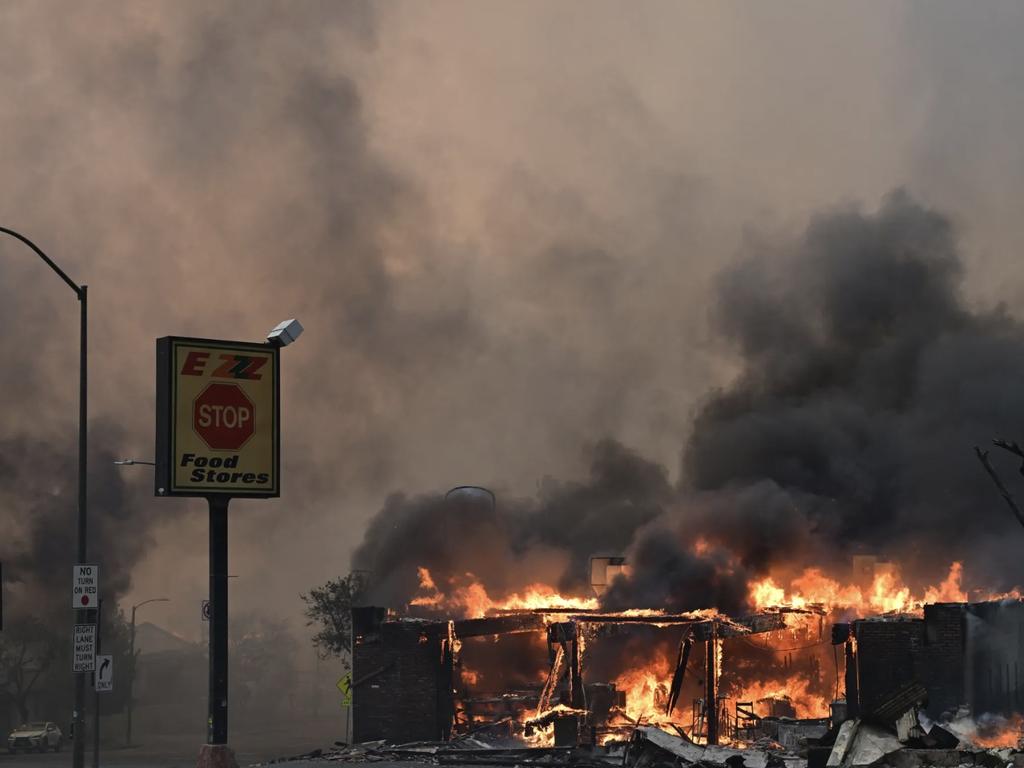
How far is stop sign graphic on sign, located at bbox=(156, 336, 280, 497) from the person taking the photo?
2094 centimetres

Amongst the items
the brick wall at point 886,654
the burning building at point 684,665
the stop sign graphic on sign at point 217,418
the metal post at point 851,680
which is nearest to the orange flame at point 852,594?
the burning building at point 684,665

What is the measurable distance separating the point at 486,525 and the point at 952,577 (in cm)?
1785

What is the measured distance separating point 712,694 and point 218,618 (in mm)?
18987

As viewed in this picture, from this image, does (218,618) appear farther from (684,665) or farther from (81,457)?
(684,665)

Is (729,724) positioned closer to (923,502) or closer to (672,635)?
(672,635)

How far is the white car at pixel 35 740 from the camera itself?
59.8m

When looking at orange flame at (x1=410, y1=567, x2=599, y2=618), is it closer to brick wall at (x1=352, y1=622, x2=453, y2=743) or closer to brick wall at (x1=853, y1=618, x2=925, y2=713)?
brick wall at (x1=352, y1=622, x2=453, y2=743)

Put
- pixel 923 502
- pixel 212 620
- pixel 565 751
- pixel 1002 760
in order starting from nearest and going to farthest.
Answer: pixel 212 620 < pixel 1002 760 < pixel 565 751 < pixel 923 502

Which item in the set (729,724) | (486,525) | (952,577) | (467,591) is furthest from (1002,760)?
(486,525)

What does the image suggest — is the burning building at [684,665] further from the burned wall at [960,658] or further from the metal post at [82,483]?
the metal post at [82,483]

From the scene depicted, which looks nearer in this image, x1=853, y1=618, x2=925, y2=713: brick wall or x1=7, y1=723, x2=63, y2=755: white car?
x1=853, y1=618, x2=925, y2=713: brick wall

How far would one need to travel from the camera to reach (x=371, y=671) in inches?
1599

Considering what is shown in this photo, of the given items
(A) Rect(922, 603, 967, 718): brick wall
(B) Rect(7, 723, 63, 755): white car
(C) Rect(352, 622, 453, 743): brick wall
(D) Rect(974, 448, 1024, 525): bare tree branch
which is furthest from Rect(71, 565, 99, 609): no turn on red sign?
(B) Rect(7, 723, 63, 755): white car

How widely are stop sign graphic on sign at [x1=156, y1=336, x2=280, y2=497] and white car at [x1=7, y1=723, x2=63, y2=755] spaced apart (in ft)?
143
